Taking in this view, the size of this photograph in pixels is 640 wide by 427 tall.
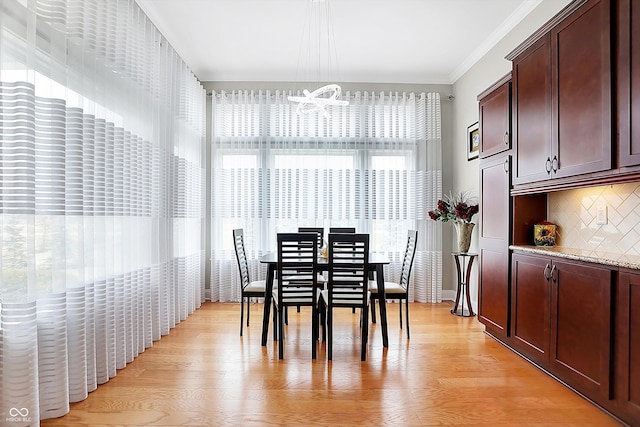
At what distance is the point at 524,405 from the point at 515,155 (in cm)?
188

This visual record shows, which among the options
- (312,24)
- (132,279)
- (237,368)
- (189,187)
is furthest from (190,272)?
(312,24)

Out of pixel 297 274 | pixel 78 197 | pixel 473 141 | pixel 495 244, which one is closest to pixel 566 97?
pixel 495 244

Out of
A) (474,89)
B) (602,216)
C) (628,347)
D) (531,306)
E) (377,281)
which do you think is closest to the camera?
(628,347)

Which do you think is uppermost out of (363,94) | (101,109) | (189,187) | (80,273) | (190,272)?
(363,94)

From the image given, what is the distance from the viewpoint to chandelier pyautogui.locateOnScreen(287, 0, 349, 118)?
3.50 m

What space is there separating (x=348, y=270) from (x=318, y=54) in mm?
2857

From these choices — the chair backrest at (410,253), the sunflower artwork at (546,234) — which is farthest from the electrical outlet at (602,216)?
the chair backrest at (410,253)

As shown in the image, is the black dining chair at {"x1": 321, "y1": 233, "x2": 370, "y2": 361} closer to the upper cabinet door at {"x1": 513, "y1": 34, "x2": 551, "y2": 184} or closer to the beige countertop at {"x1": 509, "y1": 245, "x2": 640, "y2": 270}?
the beige countertop at {"x1": 509, "y1": 245, "x2": 640, "y2": 270}

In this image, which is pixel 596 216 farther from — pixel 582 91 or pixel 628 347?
pixel 628 347

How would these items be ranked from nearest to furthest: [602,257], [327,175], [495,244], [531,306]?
1. [602,257]
2. [531,306]
3. [495,244]
4. [327,175]

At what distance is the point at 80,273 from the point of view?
237cm

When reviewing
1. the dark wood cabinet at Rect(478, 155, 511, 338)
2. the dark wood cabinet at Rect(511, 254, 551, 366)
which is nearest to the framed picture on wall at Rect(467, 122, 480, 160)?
the dark wood cabinet at Rect(478, 155, 511, 338)

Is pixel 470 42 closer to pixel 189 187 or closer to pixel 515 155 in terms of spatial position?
pixel 515 155

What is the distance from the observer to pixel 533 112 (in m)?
2.90
